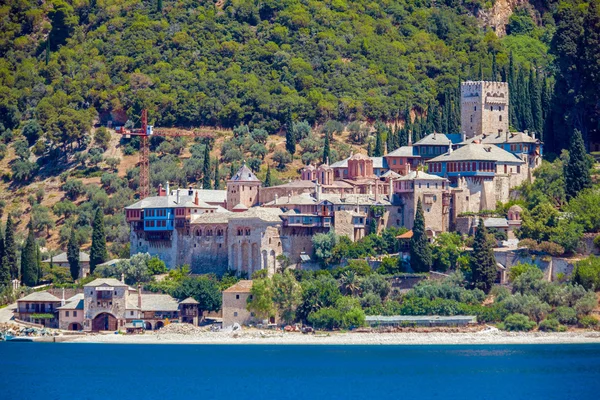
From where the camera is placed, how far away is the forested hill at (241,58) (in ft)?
460

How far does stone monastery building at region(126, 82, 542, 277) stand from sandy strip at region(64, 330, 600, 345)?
6436mm

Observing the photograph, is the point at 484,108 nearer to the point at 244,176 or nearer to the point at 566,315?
the point at 244,176

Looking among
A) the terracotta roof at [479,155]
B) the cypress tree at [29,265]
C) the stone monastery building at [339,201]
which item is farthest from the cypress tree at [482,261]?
the cypress tree at [29,265]

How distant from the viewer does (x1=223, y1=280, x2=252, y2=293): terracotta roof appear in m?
94.8

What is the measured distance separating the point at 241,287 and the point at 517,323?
17472mm

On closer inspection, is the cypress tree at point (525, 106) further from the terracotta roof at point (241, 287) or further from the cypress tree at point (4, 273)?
the cypress tree at point (4, 273)

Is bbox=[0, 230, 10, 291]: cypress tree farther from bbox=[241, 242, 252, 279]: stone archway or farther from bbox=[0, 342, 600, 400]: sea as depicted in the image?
bbox=[241, 242, 252, 279]: stone archway

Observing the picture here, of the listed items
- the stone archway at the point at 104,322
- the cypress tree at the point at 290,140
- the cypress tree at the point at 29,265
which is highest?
the cypress tree at the point at 290,140

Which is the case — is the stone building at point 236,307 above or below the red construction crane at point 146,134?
below

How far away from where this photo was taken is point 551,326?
89062 millimetres

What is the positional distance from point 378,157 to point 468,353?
28090mm

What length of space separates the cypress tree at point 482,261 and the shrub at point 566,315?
505cm

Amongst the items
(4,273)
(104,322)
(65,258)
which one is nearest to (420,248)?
(104,322)

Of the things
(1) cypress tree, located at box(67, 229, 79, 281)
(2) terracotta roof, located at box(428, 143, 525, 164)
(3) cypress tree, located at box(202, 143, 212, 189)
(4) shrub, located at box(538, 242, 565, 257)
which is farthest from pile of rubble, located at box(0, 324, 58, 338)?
(4) shrub, located at box(538, 242, 565, 257)
